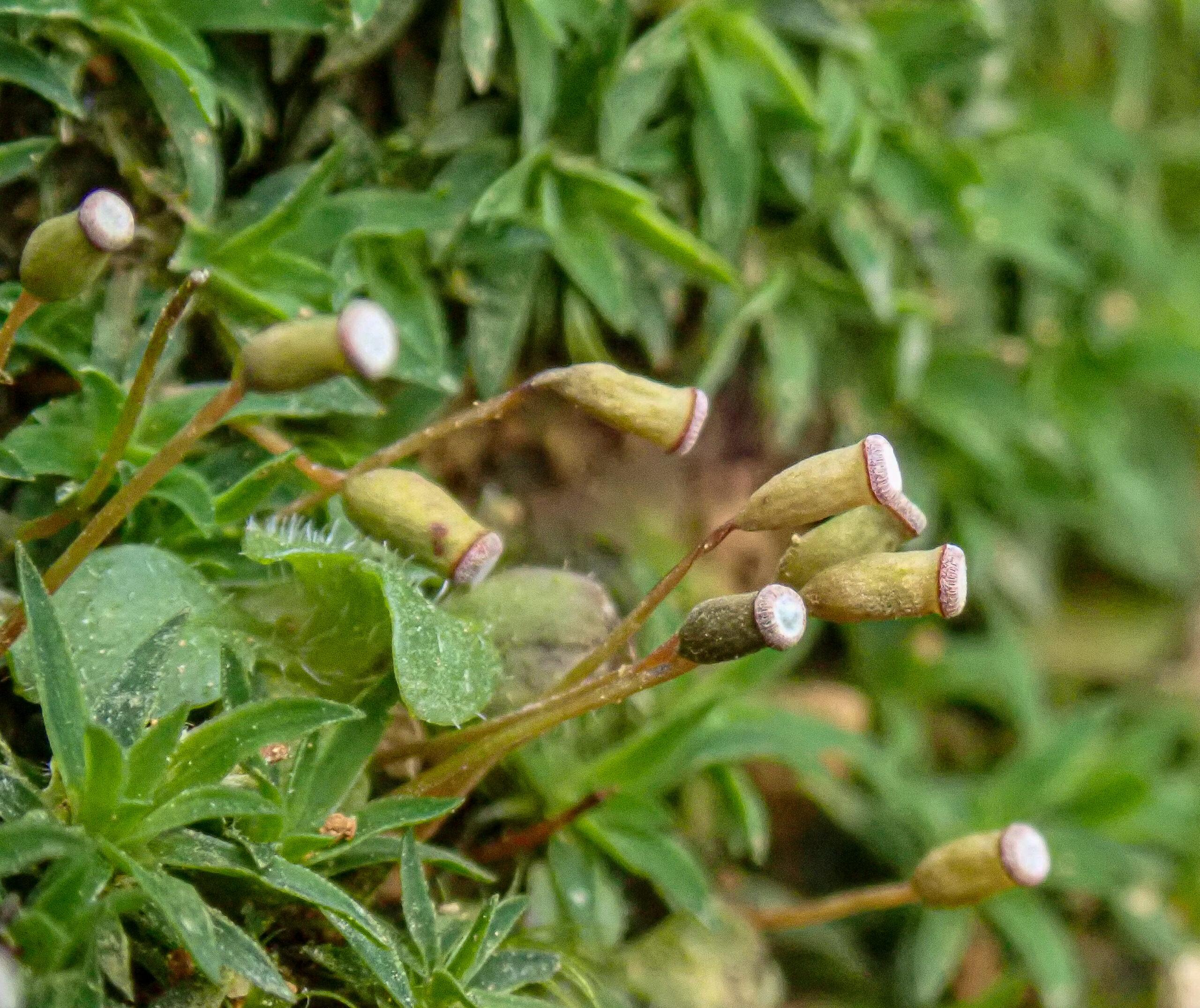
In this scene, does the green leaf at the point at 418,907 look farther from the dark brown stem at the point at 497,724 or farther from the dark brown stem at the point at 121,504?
the dark brown stem at the point at 121,504

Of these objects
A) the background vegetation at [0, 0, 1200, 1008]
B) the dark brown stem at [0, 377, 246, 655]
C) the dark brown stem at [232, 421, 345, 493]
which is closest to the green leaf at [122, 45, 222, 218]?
the background vegetation at [0, 0, 1200, 1008]

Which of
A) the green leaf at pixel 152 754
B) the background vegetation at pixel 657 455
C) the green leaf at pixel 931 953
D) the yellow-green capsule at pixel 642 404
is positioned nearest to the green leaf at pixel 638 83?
the background vegetation at pixel 657 455

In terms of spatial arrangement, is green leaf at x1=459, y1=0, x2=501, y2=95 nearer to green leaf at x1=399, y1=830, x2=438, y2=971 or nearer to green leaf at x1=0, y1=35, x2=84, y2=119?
green leaf at x1=0, y1=35, x2=84, y2=119

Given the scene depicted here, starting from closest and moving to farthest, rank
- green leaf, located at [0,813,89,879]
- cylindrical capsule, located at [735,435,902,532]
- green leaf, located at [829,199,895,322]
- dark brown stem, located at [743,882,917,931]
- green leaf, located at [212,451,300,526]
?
1. green leaf, located at [0,813,89,879]
2. cylindrical capsule, located at [735,435,902,532]
3. green leaf, located at [212,451,300,526]
4. dark brown stem, located at [743,882,917,931]
5. green leaf, located at [829,199,895,322]

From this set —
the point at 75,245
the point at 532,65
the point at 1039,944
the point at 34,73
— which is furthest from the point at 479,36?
the point at 1039,944

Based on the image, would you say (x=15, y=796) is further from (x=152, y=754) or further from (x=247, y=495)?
(x=247, y=495)
